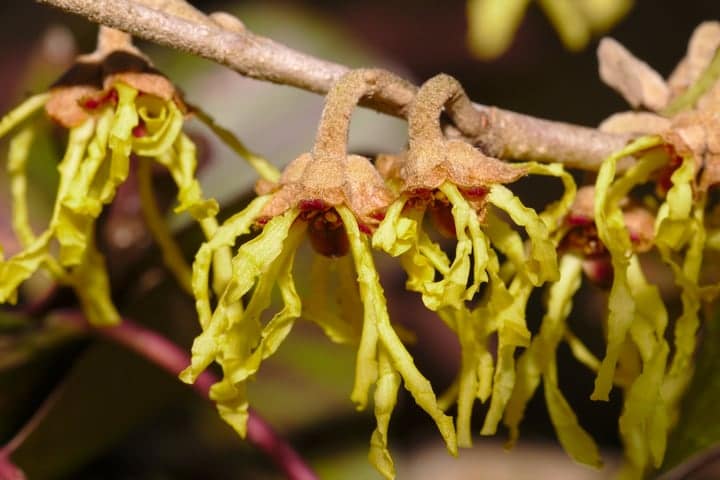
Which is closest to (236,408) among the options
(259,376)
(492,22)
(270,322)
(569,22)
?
(270,322)

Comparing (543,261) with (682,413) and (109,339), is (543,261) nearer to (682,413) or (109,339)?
(682,413)

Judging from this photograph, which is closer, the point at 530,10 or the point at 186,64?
the point at 186,64

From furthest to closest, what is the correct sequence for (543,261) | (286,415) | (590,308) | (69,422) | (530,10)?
(530,10), (590,308), (286,415), (69,422), (543,261)

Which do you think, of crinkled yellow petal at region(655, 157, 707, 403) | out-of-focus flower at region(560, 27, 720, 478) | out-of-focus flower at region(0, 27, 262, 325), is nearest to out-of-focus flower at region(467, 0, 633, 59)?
out-of-focus flower at region(560, 27, 720, 478)

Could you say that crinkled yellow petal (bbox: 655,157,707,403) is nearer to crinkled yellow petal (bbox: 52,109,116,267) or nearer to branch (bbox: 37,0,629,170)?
branch (bbox: 37,0,629,170)

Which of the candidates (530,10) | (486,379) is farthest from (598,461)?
(530,10)

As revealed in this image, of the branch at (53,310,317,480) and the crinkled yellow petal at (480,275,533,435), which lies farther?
the branch at (53,310,317,480)

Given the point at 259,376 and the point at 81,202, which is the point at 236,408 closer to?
the point at 81,202
